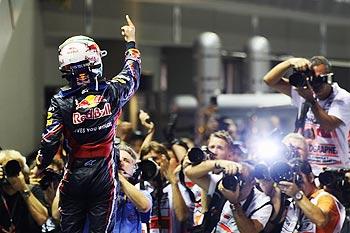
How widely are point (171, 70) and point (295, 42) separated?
325cm

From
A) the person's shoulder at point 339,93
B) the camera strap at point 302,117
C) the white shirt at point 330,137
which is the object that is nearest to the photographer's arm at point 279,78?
the white shirt at point 330,137

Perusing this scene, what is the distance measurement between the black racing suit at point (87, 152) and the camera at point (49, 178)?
56 cm

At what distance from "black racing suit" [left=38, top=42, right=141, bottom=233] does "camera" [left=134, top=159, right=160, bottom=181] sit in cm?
42

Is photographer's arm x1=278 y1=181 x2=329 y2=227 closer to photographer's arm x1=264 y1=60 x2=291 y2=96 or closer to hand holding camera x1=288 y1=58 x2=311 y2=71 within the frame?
hand holding camera x1=288 y1=58 x2=311 y2=71

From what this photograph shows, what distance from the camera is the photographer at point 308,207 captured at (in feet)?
18.4

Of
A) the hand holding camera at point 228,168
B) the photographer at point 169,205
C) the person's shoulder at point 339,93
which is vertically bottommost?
the photographer at point 169,205

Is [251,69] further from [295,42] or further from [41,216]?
[41,216]

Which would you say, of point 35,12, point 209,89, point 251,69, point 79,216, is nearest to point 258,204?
point 79,216

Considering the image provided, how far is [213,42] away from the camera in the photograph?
1614 centimetres

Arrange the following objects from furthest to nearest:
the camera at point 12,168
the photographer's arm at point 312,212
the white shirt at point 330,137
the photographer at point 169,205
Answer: the white shirt at point 330,137
the photographer at point 169,205
the camera at point 12,168
the photographer's arm at point 312,212

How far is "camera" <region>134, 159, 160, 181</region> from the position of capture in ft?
19.4

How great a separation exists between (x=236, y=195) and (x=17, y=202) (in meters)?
1.69

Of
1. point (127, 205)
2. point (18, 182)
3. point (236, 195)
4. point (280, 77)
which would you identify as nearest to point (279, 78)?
point (280, 77)

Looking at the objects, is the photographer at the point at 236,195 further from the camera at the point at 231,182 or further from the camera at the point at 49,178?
the camera at the point at 49,178
